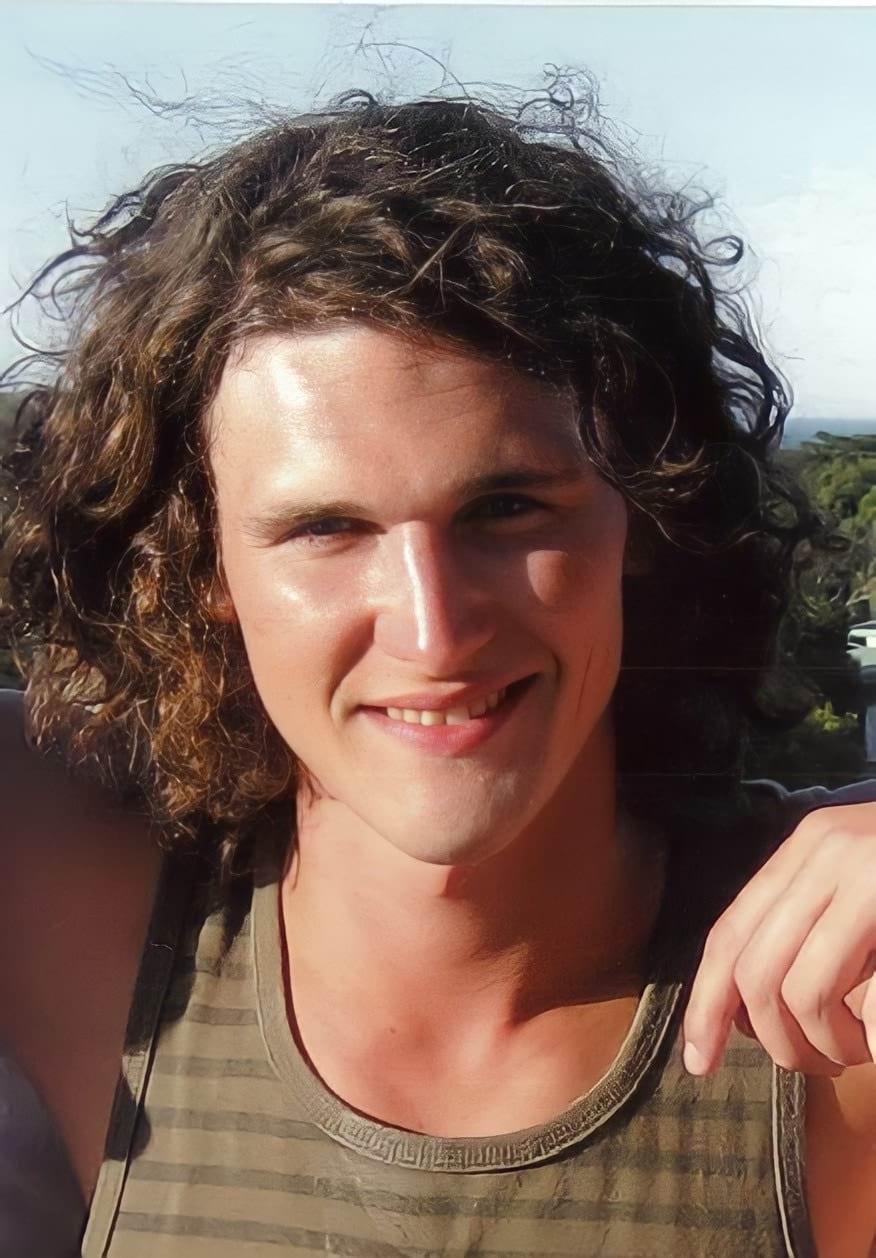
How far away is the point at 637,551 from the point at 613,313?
0.22 metres

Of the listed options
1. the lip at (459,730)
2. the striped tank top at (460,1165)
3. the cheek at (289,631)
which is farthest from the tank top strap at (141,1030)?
the lip at (459,730)

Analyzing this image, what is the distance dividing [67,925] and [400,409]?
0.68 m

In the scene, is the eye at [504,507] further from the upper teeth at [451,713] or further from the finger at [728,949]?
the finger at [728,949]

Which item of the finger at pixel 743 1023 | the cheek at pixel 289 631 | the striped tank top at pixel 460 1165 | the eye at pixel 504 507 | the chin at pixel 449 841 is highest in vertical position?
the eye at pixel 504 507

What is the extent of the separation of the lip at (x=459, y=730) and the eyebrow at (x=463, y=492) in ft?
0.60

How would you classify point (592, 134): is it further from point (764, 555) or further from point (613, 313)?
point (764, 555)

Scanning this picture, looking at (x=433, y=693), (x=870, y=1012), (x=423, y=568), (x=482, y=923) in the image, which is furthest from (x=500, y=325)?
(x=870, y=1012)

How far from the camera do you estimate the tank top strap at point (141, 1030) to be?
1.45m

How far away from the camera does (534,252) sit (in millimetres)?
1307

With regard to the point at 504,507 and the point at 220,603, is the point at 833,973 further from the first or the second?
the point at 220,603

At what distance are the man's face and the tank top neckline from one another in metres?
0.22

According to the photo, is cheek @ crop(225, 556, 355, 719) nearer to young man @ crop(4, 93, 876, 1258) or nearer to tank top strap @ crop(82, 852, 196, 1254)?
young man @ crop(4, 93, 876, 1258)

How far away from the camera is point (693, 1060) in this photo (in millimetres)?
1386

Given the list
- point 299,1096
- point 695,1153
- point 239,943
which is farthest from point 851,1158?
point 239,943
